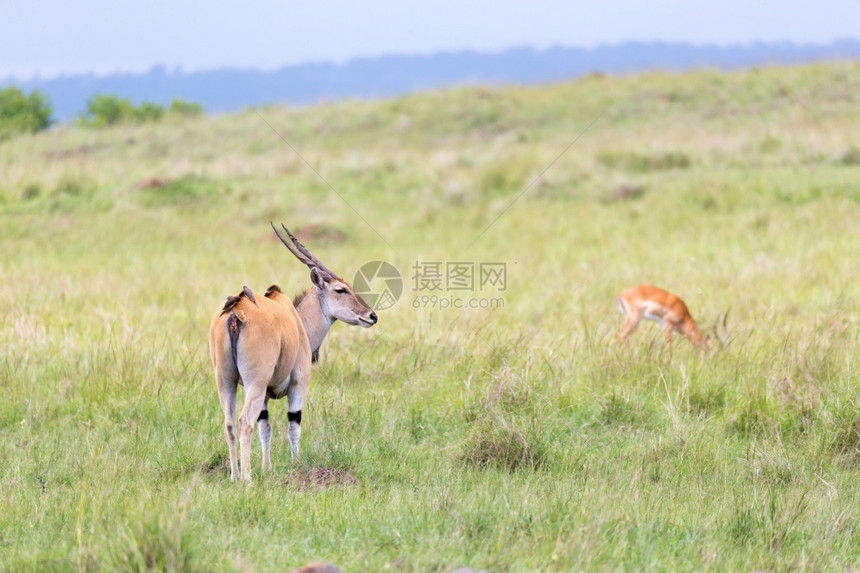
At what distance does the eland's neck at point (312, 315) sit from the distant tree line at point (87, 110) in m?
34.4

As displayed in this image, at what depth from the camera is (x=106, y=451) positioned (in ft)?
21.0

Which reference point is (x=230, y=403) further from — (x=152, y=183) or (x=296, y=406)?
(x=152, y=183)

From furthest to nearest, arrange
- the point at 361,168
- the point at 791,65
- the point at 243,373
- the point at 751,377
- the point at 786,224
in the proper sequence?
1. the point at 791,65
2. the point at 361,168
3. the point at 786,224
4. the point at 751,377
5. the point at 243,373

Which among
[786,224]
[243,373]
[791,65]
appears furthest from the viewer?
[791,65]

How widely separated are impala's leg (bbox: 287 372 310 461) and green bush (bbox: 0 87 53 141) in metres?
40.2

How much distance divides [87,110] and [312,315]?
159ft

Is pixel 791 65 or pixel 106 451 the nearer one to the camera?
pixel 106 451

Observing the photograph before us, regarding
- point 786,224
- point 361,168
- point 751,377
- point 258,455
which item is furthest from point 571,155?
point 258,455

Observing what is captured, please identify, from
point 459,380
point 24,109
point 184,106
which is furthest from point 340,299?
point 184,106

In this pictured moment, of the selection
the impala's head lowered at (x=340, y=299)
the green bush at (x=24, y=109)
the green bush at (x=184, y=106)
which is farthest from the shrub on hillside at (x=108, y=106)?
the impala's head lowered at (x=340, y=299)

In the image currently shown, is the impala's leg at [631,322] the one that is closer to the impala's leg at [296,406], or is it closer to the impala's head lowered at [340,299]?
the impala's head lowered at [340,299]

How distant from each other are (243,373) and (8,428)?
2.32 meters

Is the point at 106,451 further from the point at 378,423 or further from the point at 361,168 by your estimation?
the point at 361,168

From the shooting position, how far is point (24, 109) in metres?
46.3
